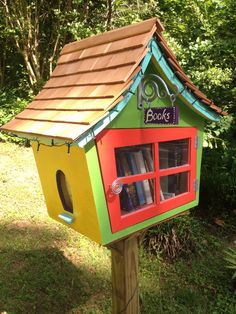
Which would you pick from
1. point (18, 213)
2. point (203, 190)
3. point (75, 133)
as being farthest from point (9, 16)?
point (75, 133)

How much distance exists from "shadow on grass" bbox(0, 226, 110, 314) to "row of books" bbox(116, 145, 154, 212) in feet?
6.00

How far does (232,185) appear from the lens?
466cm

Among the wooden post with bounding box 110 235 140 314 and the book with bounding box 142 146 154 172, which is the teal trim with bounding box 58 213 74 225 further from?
the book with bounding box 142 146 154 172

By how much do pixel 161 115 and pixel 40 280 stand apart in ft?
7.58

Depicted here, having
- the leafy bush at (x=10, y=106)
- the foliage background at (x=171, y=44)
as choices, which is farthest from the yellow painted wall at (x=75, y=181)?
the leafy bush at (x=10, y=106)

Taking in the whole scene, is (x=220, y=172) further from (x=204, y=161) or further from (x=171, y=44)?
(x=171, y=44)

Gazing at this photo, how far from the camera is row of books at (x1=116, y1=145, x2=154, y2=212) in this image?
1.81 metres

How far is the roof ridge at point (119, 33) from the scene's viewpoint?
1737 millimetres

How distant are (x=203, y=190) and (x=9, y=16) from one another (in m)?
5.79

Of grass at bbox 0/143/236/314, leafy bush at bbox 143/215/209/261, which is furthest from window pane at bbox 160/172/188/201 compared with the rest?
leafy bush at bbox 143/215/209/261

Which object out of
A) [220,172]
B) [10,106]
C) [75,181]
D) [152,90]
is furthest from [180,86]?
[10,106]

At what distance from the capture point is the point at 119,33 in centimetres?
188

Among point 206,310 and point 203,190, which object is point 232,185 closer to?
point 203,190

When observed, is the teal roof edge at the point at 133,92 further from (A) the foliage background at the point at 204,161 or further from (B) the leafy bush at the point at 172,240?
(B) the leafy bush at the point at 172,240
